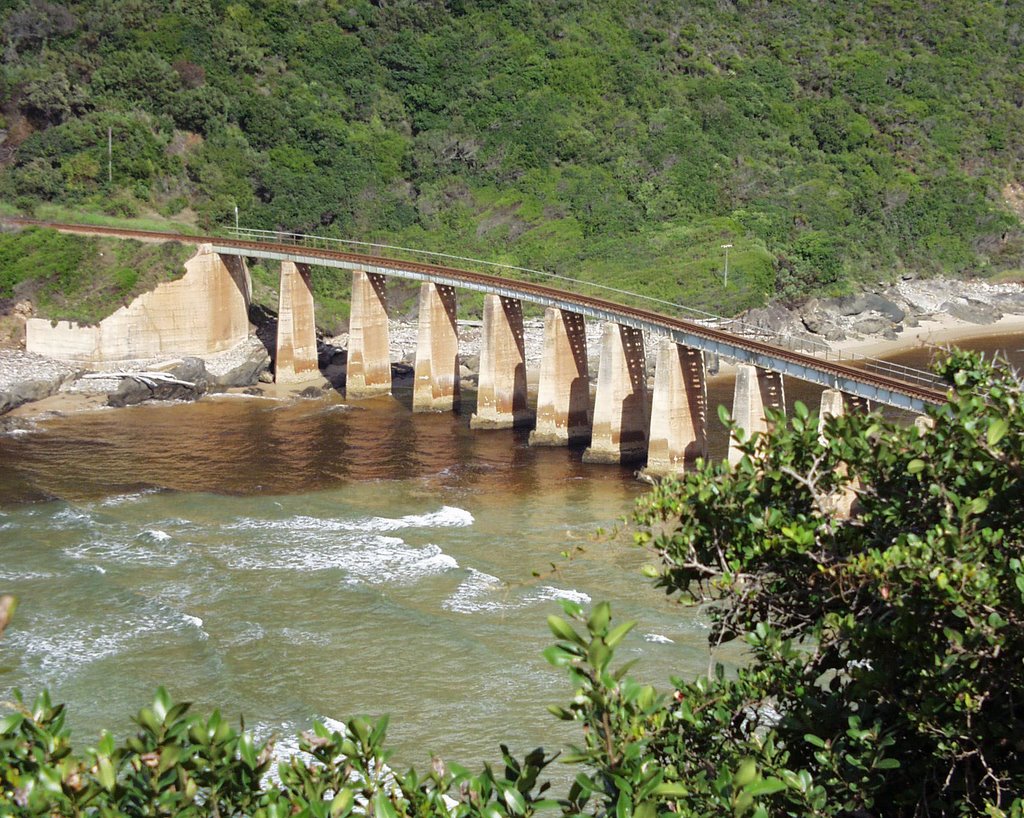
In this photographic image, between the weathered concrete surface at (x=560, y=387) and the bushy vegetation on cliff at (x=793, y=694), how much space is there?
42412 millimetres

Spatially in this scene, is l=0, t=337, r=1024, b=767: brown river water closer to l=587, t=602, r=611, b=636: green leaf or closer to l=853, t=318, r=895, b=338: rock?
l=587, t=602, r=611, b=636: green leaf

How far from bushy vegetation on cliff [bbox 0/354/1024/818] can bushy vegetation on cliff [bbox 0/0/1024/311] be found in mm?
66692

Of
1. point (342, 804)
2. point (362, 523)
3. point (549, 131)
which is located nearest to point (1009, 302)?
point (549, 131)

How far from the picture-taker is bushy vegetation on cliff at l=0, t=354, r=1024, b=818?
10.7 m

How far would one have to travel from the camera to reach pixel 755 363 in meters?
49.6

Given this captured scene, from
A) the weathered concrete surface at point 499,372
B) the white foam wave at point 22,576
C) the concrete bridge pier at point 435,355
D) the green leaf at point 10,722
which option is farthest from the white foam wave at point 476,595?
the green leaf at point 10,722

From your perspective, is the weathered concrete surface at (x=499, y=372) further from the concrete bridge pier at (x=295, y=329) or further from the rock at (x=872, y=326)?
the rock at (x=872, y=326)

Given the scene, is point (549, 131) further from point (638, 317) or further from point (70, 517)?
point (70, 517)

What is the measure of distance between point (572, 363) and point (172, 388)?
21.8 m

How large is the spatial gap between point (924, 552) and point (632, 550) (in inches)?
1189

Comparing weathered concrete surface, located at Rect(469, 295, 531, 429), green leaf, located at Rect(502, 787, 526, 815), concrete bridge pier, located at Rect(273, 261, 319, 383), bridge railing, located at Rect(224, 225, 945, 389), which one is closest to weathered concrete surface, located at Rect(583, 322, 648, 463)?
weathered concrete surface, located at Rect(469, 295, 531, 429)

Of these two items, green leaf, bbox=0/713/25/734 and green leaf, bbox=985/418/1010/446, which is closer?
green leaf, bbox=0/713/25/734

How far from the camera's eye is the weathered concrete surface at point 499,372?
62.1 metres

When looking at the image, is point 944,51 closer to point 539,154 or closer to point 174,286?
point 539,154
